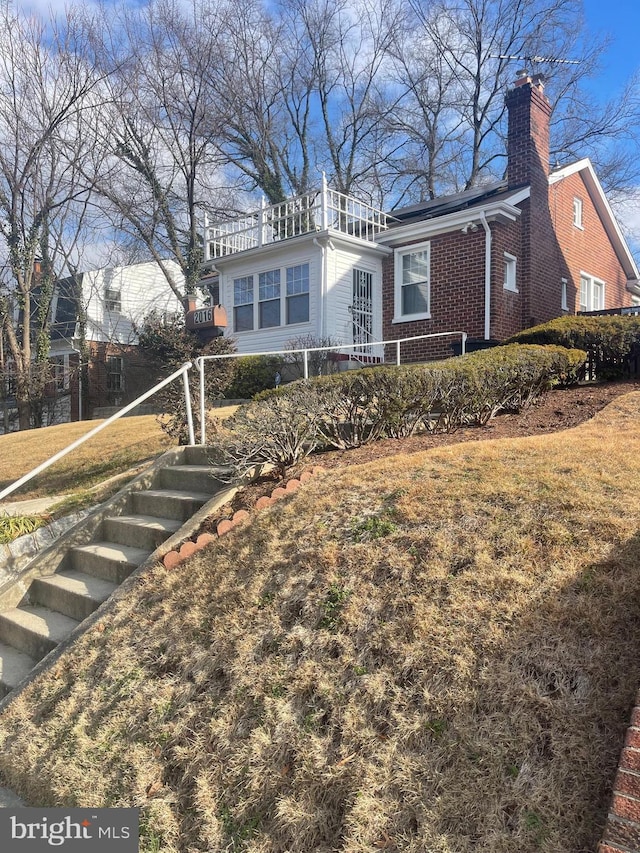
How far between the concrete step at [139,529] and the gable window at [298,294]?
1038 centimetres

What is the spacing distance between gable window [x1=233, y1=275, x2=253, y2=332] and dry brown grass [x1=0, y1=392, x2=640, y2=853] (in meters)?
13.1

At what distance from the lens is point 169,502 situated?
539cm

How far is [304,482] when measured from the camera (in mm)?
4859

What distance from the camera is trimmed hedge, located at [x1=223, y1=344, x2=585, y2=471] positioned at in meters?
5.12

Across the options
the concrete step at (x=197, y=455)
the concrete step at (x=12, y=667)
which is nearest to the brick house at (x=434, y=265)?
the concrete step at (x=197, y=455)

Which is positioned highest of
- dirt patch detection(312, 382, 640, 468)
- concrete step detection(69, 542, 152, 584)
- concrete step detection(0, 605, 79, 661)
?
dirt patch detection(312, 382, 640, 468)

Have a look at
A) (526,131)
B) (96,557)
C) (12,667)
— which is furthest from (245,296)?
(12,667)

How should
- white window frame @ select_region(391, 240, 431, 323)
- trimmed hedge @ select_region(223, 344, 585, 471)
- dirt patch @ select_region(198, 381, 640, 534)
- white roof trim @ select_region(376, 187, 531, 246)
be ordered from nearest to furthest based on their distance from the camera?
dirt patch @ select_region(198, 381, 640, 534) < trimmed hedge @ select_region(223, 344, 585, 471) < white roof trim @ select_region(376, 187, 531, 246) < white window frame @ select_region(391, 240, 431, 323)

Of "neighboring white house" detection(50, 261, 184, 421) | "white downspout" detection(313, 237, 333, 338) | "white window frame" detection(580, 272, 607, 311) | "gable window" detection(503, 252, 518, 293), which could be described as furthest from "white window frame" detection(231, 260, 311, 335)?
"white window frame" detection(580, 272, 607, 311)

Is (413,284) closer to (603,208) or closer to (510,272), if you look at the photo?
(510,272)

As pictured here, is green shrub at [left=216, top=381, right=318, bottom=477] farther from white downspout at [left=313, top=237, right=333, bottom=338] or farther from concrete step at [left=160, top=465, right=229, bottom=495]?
white downspout at [left=313, top=237, right=333, bottom=338]

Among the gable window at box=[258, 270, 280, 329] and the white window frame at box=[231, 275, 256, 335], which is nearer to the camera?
the gable window at box=[258, 270, 280, 329]

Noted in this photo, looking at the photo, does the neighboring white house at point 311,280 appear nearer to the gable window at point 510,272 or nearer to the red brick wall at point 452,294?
the red brick wall at point 452,294

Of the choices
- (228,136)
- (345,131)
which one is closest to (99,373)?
(228,136)
